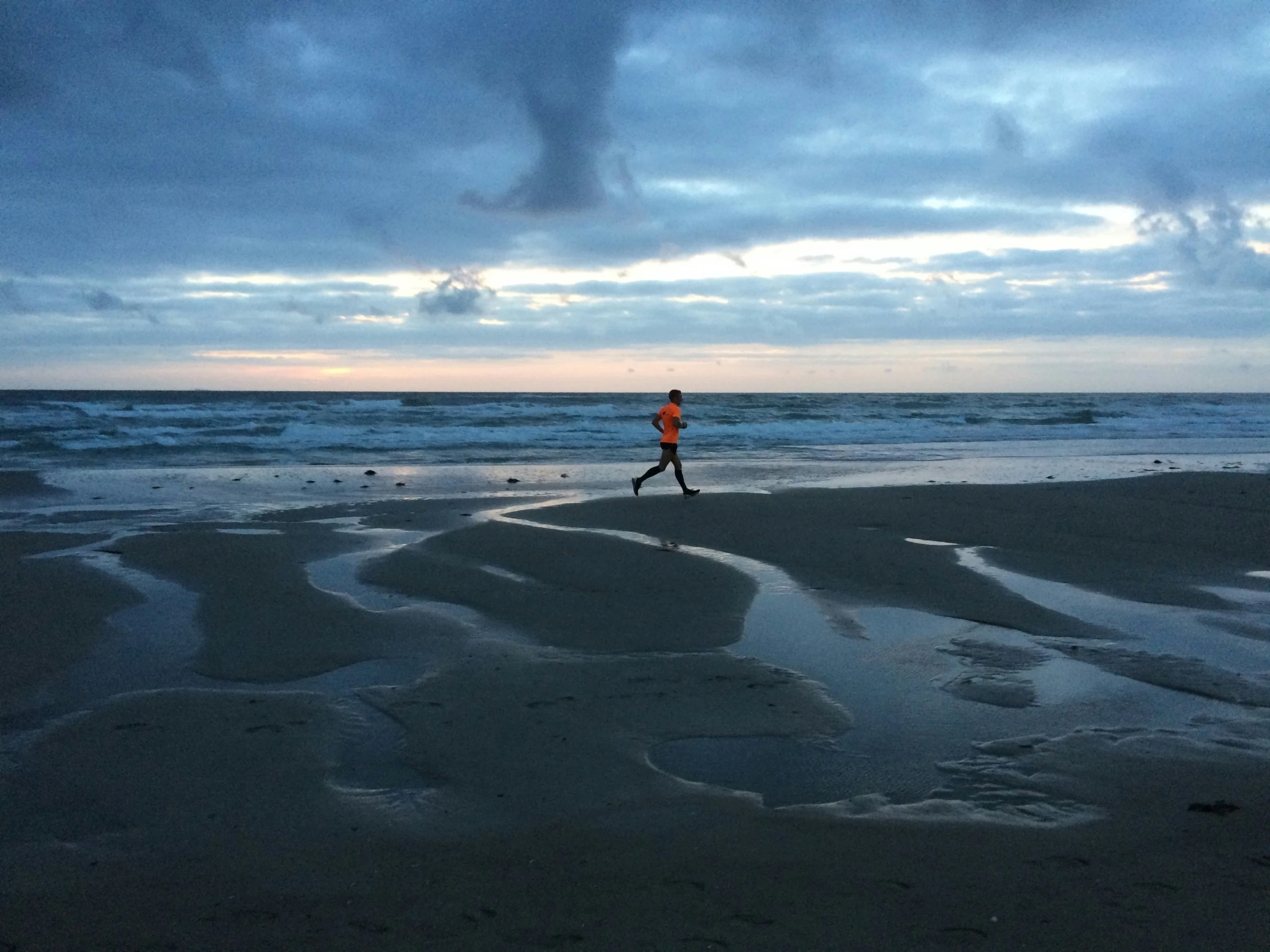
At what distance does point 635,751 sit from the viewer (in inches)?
165

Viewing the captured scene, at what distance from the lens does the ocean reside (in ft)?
79.1

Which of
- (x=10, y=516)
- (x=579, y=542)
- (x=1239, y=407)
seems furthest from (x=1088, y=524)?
(x=1239, y=407)

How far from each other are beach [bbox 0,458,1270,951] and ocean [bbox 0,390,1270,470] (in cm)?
1470

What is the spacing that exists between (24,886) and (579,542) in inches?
270

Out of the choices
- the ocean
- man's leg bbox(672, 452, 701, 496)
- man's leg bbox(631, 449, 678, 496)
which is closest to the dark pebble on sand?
man's leg bbox(672, 452, 701, 496)

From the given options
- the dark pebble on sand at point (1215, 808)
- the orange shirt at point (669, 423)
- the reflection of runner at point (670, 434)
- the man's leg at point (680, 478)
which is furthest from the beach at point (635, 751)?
the orange shirt at point (669, 423)

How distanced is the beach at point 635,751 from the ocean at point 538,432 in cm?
1470

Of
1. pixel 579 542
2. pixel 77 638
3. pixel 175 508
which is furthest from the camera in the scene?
pixel 175 508

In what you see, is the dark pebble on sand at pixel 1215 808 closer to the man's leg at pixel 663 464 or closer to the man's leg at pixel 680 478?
the man's leg at pixel 680 478

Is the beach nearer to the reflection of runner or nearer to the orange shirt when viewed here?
the reflection of runner

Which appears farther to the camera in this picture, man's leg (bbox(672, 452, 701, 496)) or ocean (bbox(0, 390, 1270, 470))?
ocean (bbox(0, 390, 1270, 470))

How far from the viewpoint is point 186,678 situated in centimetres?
525

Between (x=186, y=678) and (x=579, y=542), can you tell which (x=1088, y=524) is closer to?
(x=579, y=542)

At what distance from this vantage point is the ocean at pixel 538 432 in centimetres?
2411
